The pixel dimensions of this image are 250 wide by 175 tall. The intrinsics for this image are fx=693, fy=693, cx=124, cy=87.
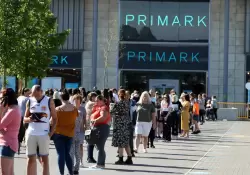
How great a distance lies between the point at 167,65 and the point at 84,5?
755 centimetres

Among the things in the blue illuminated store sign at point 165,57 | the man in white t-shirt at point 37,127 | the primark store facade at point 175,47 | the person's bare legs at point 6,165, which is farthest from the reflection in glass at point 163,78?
the person's bare legs at point 6,165

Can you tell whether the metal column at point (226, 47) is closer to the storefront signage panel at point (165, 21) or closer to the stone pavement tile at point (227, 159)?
the storefront signage panel at point (165, 21)

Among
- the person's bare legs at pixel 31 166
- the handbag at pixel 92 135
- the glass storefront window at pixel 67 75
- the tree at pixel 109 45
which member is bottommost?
the person's bare legs at pixel 31 166

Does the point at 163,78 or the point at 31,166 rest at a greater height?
the point at 163,78

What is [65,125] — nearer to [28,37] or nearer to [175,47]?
[28,37]

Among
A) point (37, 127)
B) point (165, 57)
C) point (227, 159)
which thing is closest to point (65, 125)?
point (37, 127)

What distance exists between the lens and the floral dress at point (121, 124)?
55.1 feet

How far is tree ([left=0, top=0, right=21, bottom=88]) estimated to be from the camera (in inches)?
1229

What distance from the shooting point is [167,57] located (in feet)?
163

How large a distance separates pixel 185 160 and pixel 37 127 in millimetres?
7413

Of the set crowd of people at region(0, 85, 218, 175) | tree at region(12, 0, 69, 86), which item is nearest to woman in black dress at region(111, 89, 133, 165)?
crowd of people at region(0, 85, 218, 175)

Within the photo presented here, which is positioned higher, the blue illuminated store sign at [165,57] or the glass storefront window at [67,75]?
the blue illuminated store sign at [165,57]

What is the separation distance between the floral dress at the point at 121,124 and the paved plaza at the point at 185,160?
0.61m

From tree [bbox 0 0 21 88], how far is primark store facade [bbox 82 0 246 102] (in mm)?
18319
